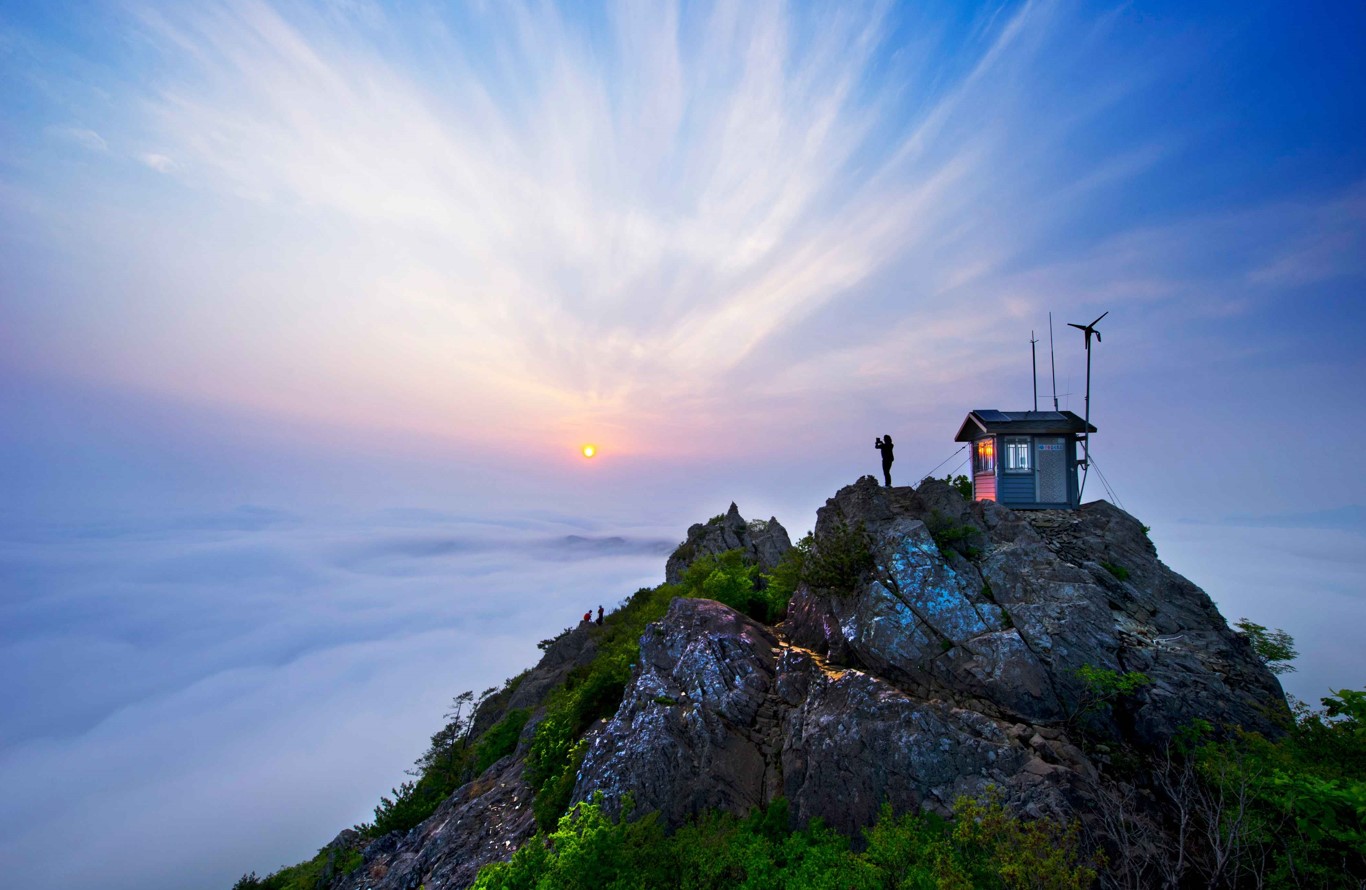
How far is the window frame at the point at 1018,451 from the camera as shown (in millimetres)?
25172

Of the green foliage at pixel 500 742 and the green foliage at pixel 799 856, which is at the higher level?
the green foliage at pixel 799 856

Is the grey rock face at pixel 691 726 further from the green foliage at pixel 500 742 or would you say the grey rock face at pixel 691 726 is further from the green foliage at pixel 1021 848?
the green foliage at pixel 500 742

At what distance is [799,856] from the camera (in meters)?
11.8

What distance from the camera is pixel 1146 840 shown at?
9883 mm

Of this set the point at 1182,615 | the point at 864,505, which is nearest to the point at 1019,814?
the point at 864,505

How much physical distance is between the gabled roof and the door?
567mm

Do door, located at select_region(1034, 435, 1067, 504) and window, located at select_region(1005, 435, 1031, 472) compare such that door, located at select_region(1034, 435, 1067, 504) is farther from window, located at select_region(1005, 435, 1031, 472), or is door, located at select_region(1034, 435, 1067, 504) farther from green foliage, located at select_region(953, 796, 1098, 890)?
green foliage, located at select_region(953, 796, 1098, 890)

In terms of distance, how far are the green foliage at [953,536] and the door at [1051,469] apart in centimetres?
969

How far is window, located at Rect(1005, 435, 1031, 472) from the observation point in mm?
25250

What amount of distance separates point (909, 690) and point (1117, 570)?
11.0 metres

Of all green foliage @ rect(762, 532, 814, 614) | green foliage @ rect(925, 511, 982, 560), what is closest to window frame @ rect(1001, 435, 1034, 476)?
green foliage @ rect(925, 511, 982, 560)

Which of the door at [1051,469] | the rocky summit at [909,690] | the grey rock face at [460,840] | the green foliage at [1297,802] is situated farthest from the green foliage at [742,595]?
the door at [1051,469]

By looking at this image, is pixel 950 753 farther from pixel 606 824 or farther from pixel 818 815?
pixel 606 824

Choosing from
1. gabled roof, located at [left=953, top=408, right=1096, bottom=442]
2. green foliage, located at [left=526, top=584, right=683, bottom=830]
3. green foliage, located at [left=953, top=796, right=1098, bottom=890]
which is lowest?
green foliage, located at [left=526, top=584, right=683, bottom=830]
